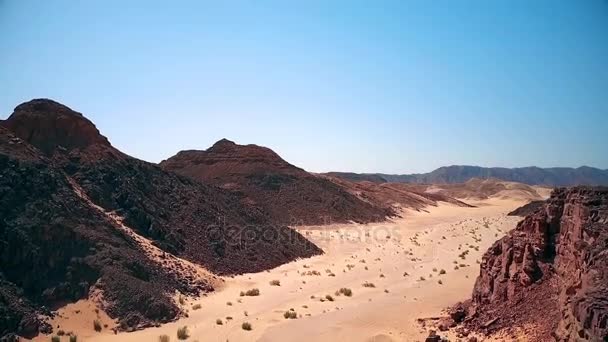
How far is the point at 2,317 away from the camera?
1302 cm

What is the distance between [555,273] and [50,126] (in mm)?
23169

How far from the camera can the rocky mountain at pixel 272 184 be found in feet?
144

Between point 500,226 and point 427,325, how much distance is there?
105 feet

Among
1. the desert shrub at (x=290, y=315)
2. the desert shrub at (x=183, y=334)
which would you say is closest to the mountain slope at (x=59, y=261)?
the desert shrub at (x=183, y=334)

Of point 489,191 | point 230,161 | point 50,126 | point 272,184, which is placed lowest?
point 489,191

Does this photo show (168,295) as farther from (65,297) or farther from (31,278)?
(31,278)

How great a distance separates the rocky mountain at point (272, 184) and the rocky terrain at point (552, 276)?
28.0 m

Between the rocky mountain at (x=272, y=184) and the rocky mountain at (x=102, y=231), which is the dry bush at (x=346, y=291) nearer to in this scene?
the rocky mountain at (x=102, y=231)

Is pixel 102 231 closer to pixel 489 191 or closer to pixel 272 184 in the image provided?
pixel 272 184

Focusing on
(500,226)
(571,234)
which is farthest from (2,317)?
(500,226)

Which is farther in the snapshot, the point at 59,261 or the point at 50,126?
the point at 50,126

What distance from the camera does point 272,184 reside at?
1884 inches

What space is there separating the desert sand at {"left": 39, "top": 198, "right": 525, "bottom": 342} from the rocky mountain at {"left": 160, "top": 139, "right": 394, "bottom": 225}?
12.2 metres

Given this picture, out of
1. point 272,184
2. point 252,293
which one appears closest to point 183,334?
point 252,293
